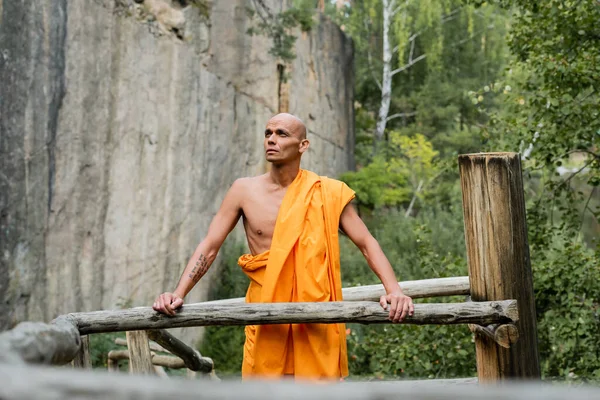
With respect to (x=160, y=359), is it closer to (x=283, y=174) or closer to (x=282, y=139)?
(x=283, y=174)

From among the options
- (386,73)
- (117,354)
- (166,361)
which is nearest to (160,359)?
(166,361)

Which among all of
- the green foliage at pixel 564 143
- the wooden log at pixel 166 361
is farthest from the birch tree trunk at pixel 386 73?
the wooden log at pixel 166 361

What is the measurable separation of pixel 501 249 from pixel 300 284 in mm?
903

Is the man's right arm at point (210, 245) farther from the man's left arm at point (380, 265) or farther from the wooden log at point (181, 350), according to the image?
the wooden log at point (181, 350)

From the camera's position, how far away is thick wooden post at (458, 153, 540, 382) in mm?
→ 3732

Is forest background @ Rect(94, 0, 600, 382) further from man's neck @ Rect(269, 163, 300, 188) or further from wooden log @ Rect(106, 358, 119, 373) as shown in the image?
man's neck @ Rect(269, 163, 300, 188)

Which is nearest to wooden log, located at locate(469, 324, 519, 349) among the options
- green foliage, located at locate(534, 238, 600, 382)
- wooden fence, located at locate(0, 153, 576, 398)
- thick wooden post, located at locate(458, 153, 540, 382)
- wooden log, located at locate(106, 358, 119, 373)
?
wooden fence, located at locate(0, 153, 576, 398)

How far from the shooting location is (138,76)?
866cm

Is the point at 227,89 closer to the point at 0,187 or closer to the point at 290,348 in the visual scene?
the point at 0,187

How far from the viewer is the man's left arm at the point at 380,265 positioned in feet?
11.4

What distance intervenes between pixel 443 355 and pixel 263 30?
630 centimetres

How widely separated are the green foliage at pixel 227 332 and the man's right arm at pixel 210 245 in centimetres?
556


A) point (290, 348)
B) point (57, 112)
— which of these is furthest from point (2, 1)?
point (290, 348)

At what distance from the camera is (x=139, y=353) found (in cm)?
464
